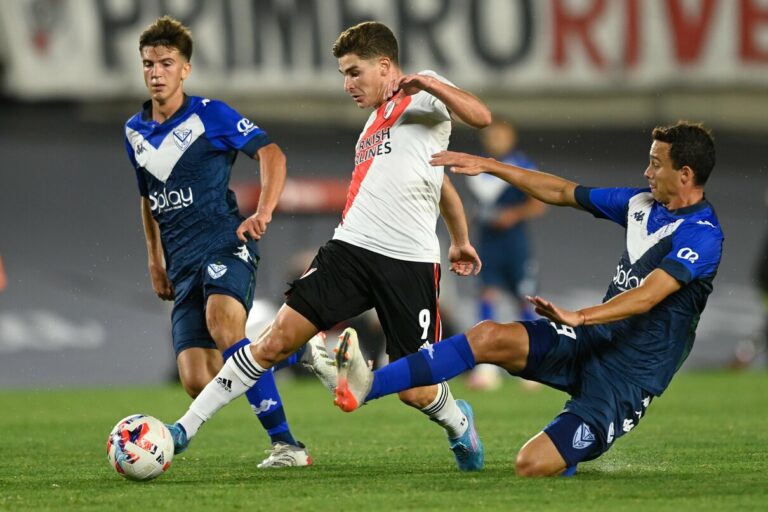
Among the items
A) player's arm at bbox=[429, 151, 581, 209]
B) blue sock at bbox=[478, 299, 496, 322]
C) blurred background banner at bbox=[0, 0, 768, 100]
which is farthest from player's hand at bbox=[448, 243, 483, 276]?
blurred background banner at bbox=[0, 0, 768, 100]

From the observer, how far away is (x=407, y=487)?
207 inches

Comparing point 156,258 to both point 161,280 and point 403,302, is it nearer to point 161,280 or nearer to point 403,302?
point 161,280

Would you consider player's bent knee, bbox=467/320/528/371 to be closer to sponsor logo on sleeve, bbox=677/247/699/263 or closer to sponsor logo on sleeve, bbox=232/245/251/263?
sponsor logo on sleeve, bbox=677/247/699/263

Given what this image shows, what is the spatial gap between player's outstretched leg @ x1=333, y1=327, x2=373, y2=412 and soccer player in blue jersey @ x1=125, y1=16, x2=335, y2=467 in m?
1.03

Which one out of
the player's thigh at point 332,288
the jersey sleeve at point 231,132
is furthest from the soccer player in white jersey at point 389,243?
the jersey sleeve at point 231,132

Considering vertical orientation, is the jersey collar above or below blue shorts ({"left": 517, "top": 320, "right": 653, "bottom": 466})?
above

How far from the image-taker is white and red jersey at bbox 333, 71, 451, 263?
19.3 feet

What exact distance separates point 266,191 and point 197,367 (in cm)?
89

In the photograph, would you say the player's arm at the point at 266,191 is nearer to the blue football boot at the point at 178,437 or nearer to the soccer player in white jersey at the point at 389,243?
the soccer player in white jersey at the point at 389,243

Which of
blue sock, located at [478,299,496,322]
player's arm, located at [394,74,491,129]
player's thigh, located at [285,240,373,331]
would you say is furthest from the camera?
blue sock, located at [478,299,496,322]

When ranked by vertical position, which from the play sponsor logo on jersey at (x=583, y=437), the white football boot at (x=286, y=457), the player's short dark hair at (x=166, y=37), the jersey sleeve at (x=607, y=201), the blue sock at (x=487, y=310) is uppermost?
the player's short dark hair at (x=166, y=37)

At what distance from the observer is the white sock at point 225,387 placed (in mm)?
5621

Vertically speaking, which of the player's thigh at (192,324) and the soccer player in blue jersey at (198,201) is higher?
the soccer player in blue jersey at (198,201)

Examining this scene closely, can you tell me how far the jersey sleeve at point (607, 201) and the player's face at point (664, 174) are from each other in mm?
189
